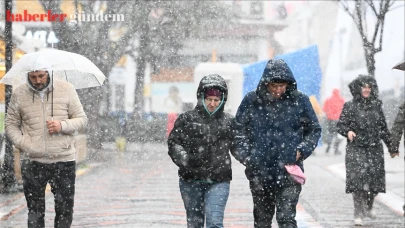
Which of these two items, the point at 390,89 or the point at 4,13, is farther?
the point at 390,89

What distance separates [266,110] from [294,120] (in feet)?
0.73

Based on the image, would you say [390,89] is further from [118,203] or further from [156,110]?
[118,203]

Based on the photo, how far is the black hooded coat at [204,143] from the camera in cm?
557

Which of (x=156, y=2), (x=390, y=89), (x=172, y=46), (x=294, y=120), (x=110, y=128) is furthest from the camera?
(x=390, y=89)

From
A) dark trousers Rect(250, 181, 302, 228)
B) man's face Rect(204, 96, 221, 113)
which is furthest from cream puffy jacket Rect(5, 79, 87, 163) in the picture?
dark trousers Rect(250, 181, 302, 228)

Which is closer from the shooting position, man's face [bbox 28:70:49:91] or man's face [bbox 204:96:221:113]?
man's face [bbox 204:96:221:113]

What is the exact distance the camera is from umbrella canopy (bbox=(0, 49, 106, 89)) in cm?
605

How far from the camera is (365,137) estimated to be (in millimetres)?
8312

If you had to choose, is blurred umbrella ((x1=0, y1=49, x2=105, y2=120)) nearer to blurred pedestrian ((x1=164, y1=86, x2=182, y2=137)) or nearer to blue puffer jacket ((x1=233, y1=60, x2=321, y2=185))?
blue puffer jacket ((x1=233, y1=60, x2=321, y2=185))

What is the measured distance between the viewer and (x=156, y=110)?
3334 cm

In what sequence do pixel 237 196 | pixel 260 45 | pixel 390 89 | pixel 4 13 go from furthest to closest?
pixel 260 45 → pixel 390 89 → pixel 4 13 → pixel 237 196

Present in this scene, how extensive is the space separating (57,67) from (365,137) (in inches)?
147

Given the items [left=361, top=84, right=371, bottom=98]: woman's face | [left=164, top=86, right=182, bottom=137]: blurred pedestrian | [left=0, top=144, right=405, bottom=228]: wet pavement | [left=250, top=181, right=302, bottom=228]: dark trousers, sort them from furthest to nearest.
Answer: [left=164, top=86, right=182, bottom=137]: blurred pedestrian → [left=0, top=144, right=405, bottom=228]: wet pavement → [left=361, top=84, right=371, bottom=98]: woman's face → [left=250, top=181, right=302, bottom=228]: dark trousers

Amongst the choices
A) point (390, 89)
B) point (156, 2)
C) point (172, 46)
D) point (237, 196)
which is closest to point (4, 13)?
point (237, 196)
